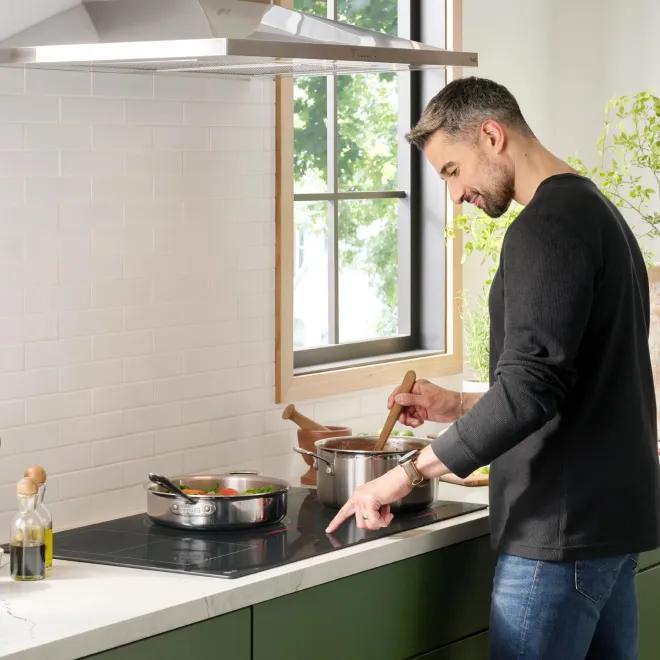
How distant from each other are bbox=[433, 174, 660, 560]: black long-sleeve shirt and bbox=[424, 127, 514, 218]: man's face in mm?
151

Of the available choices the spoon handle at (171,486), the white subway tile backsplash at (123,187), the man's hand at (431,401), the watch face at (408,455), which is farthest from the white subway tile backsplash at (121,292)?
the watch face at (408,455)

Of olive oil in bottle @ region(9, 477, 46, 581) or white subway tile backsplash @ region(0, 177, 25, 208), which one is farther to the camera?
white subway tile backsplash @ region(0, 177, 25, 208)

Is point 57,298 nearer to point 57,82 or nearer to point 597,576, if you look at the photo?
point 57,82

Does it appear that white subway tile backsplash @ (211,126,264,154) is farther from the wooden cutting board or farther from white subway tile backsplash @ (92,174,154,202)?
the wooden cutting board

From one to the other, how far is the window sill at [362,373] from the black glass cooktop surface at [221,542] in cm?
64

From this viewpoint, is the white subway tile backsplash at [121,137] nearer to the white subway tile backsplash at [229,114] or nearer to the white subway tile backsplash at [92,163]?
the white subway tile backsplash at [92,163]

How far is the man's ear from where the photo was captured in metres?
2.83

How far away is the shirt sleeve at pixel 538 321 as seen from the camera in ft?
8.57

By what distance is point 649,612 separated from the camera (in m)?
3.79

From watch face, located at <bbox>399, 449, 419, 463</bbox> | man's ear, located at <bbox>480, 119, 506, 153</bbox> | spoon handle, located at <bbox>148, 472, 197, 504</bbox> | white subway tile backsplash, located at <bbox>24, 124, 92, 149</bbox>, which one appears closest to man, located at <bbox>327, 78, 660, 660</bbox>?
man's ear, located at <bbox>480, 119, 506, 153</bbox>

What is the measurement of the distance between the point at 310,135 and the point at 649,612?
6.06 feet

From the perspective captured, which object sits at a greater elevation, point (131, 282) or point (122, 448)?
point (131, 282)

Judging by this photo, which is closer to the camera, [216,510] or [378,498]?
[378,498]

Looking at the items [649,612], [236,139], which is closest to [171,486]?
[236,139]
